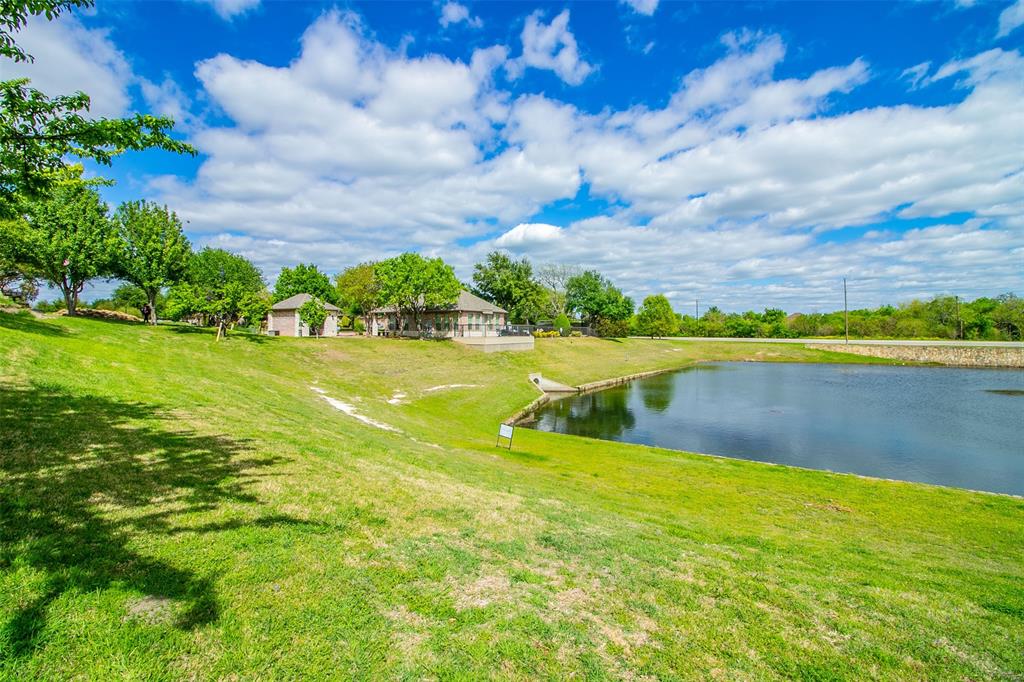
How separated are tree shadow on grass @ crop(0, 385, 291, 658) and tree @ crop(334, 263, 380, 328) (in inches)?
2534

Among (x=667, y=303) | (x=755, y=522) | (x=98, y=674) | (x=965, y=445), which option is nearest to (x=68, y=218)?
(x=98, y=674)

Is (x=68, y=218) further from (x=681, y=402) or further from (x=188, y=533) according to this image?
(x=681, y=402)

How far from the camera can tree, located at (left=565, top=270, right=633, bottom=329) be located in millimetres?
96688

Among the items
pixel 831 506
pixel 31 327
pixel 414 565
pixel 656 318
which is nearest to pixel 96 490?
pixel 414 565

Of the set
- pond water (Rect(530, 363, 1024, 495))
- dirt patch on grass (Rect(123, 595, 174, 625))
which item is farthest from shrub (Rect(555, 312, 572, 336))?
dirt patch on grass (Rect(123, 595, 174, 625))

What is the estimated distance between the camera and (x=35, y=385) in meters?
12.0

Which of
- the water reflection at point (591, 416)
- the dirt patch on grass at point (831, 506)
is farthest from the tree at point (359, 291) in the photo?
the dirt patch on grass at point (831, 506)

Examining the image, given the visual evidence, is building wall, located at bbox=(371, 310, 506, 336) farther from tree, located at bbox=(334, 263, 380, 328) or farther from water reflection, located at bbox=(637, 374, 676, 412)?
water reflection, located at bbox=(637, 374, 676, 412)

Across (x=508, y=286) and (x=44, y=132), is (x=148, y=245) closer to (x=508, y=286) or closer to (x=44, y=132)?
(x=44, y=132)

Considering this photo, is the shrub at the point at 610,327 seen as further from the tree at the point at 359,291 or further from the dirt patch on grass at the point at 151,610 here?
the dirt patch on grass at the point at 151,610

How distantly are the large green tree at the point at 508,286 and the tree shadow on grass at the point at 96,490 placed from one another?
75.0 metres

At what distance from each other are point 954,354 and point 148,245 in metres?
109

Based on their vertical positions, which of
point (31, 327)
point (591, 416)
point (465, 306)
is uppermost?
point (465, 306)

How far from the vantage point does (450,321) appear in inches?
2496
